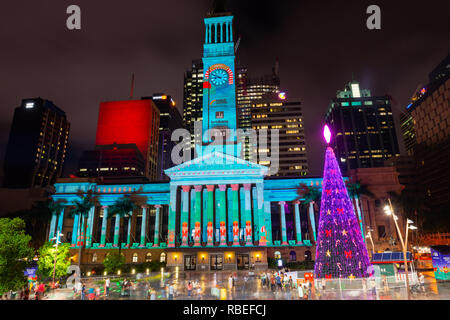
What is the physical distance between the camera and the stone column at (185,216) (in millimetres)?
72256

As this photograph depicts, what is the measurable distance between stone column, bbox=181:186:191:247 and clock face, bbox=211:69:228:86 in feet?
120

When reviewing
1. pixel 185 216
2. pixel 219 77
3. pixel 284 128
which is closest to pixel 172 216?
pixel 185 216

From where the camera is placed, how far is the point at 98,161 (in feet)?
628

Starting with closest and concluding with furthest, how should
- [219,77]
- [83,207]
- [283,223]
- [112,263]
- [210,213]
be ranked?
[112,263] → [210,213] → [83,207] → [283,223] → [219,77]

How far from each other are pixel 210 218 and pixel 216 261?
10104 mm

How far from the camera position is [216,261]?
7006 cm

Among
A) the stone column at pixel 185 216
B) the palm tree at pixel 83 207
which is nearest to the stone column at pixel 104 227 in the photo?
the palm tree at pixel 83 207

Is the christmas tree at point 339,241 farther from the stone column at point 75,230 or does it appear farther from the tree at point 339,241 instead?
the stone column at point 75,230

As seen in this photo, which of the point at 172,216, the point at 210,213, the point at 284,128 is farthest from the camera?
the point at 284,128

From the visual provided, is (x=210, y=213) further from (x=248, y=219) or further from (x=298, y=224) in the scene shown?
(x=298, y=224)

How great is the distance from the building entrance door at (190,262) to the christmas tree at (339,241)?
143ft

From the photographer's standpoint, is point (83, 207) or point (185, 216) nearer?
point (185, 216)
